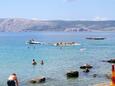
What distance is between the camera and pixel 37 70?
69.9 metres

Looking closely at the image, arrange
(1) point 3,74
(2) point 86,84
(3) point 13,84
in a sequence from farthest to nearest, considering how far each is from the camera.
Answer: (1) point 3,74 < (2) point 86,84 < (3) point 13,84

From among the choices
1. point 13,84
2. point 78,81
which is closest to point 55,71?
point 78,81

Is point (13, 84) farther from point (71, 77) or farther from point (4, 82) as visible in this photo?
point (71, 77)

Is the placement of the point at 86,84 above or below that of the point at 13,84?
below

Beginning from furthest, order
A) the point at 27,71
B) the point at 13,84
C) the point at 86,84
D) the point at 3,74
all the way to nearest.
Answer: the point at 27,71 → the point at 3,74 → the point at 86,84 → the point at 13,84

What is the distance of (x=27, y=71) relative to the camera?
68.0 meters

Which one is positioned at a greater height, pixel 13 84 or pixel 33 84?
pixel 13 84

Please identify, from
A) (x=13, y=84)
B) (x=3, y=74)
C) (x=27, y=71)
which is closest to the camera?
(x=13, y=84)

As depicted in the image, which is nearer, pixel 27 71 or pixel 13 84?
pixel 13 84

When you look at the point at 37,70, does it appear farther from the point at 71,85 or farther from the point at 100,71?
the point at 71,85

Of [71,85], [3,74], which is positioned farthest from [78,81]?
[3,74]

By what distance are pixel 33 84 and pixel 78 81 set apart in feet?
21.7

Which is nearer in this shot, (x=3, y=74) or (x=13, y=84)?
(x=13, y=84)

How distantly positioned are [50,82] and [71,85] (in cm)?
366
